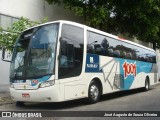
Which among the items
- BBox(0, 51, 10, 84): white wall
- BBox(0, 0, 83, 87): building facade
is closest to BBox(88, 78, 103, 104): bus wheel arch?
BBox(0, 0, 83, 87): building facade

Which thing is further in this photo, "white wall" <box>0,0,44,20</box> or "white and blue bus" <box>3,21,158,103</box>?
"white wall" <box>0,0,44,20</box>

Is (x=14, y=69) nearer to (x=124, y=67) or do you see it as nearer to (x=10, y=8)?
(x=124, y=67)

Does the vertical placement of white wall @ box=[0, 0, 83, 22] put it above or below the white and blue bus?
above

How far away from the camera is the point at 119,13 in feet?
72.8

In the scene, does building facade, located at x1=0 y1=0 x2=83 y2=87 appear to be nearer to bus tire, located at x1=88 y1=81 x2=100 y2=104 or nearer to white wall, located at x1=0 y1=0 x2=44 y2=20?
white wall, located at x1=0 y1=0 x2=44 y2=20

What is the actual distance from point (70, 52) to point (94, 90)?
2257 mm

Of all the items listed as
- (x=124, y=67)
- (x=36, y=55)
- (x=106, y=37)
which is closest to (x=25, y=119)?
(x=36, y=55)

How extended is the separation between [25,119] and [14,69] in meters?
3.49

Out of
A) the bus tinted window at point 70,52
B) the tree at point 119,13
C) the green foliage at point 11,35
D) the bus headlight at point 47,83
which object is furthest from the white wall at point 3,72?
the bus headlight at point 47,83

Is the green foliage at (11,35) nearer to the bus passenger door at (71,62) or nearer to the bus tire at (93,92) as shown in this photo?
the bus passenger door at (71,62)

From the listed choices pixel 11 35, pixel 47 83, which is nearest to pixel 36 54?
pixel 47 83

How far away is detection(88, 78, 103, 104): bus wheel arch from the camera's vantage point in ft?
43.1

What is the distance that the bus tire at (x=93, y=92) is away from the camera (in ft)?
43.0

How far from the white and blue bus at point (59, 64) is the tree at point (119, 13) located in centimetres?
573
